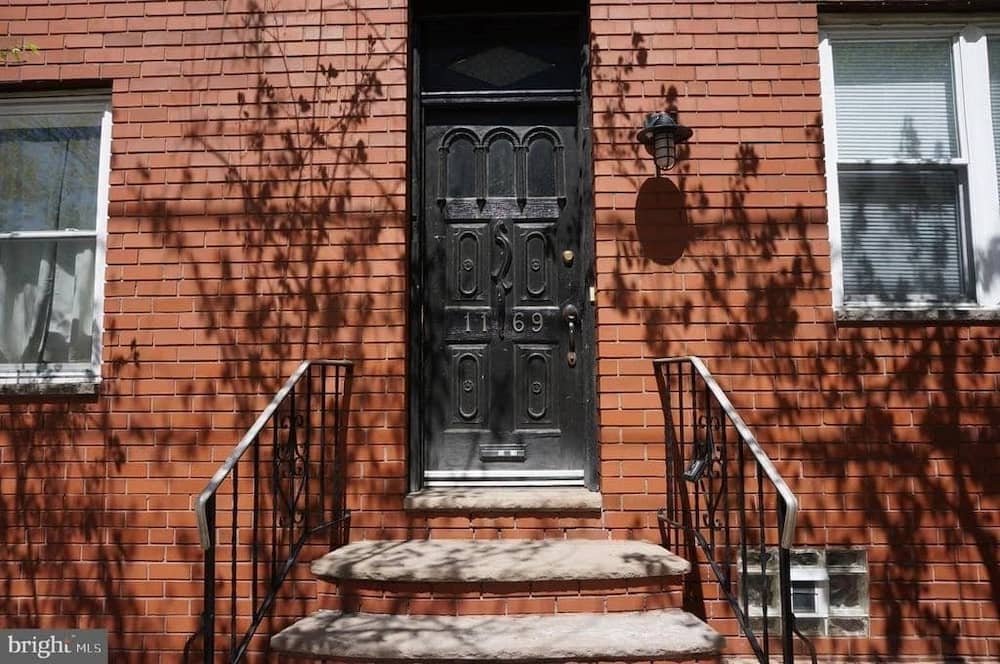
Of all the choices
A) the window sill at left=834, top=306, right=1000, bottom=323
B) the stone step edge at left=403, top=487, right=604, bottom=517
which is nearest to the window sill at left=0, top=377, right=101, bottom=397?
the stone step edge at left=403, top=487, right=604, bottom=517

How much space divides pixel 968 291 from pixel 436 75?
341cm

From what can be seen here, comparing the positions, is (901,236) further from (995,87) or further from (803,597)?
(803,597)

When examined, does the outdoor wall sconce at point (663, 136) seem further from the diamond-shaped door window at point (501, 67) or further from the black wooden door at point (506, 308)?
the diamond-shaped door window at point (501, 67)

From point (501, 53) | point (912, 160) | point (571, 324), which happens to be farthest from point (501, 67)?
point (912, 160)

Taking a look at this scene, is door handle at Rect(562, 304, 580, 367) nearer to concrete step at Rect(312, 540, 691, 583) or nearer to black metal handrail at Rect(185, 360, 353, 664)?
concrete step at Rect(312, 540, 691, 583)

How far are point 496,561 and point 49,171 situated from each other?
11.7ft

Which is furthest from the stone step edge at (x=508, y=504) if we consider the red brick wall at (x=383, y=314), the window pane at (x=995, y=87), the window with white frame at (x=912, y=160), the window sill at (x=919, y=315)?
the window pane at (x=995, y=87)

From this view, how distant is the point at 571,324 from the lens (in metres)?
4.31

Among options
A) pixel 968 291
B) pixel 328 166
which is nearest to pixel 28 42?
pixel 328 166

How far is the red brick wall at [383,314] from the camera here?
12.8 ft

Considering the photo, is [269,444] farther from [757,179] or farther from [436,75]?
[757,179]

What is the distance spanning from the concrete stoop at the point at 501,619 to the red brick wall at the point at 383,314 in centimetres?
33

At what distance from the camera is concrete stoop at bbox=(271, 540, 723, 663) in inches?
120

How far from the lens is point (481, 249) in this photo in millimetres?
4406
